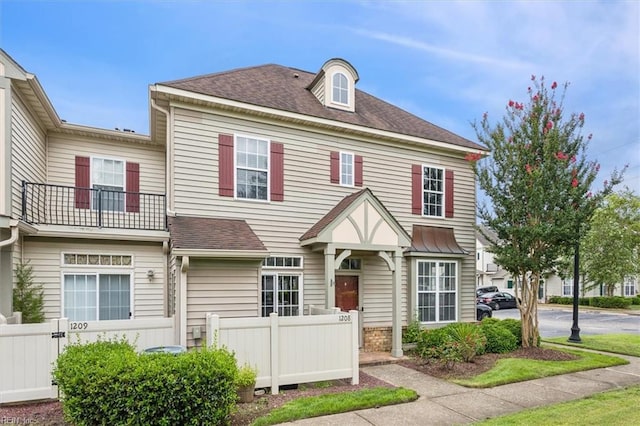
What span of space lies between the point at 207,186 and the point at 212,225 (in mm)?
991

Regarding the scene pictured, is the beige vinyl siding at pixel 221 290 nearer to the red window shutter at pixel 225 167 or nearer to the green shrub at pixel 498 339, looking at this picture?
the red window shutter at pixel 225 167

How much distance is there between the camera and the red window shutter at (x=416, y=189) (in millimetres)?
12180

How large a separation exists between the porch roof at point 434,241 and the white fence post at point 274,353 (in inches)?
227

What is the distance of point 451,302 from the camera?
40.6 ft

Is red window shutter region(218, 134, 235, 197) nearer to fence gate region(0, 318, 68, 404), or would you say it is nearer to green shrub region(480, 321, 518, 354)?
fence gate region(0, 318, 68, 404)

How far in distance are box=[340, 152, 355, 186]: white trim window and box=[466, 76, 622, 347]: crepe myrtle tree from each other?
12.5ft

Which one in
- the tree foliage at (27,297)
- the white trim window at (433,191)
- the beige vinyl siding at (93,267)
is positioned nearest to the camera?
the tree foliage at (27,297)

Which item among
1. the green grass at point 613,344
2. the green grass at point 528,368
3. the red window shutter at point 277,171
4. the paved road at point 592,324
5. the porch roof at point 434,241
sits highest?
the red window shutter at point 277,171

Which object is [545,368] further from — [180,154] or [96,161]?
[96,161]

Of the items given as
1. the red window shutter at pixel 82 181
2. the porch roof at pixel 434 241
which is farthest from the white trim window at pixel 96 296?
the porch roof at pixel 434 241

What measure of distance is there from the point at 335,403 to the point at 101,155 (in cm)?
956

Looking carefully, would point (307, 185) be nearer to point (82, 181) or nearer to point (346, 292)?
point (346, 292)

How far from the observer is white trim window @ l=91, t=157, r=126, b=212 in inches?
443

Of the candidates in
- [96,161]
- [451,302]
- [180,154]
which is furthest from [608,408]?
[96,161]
